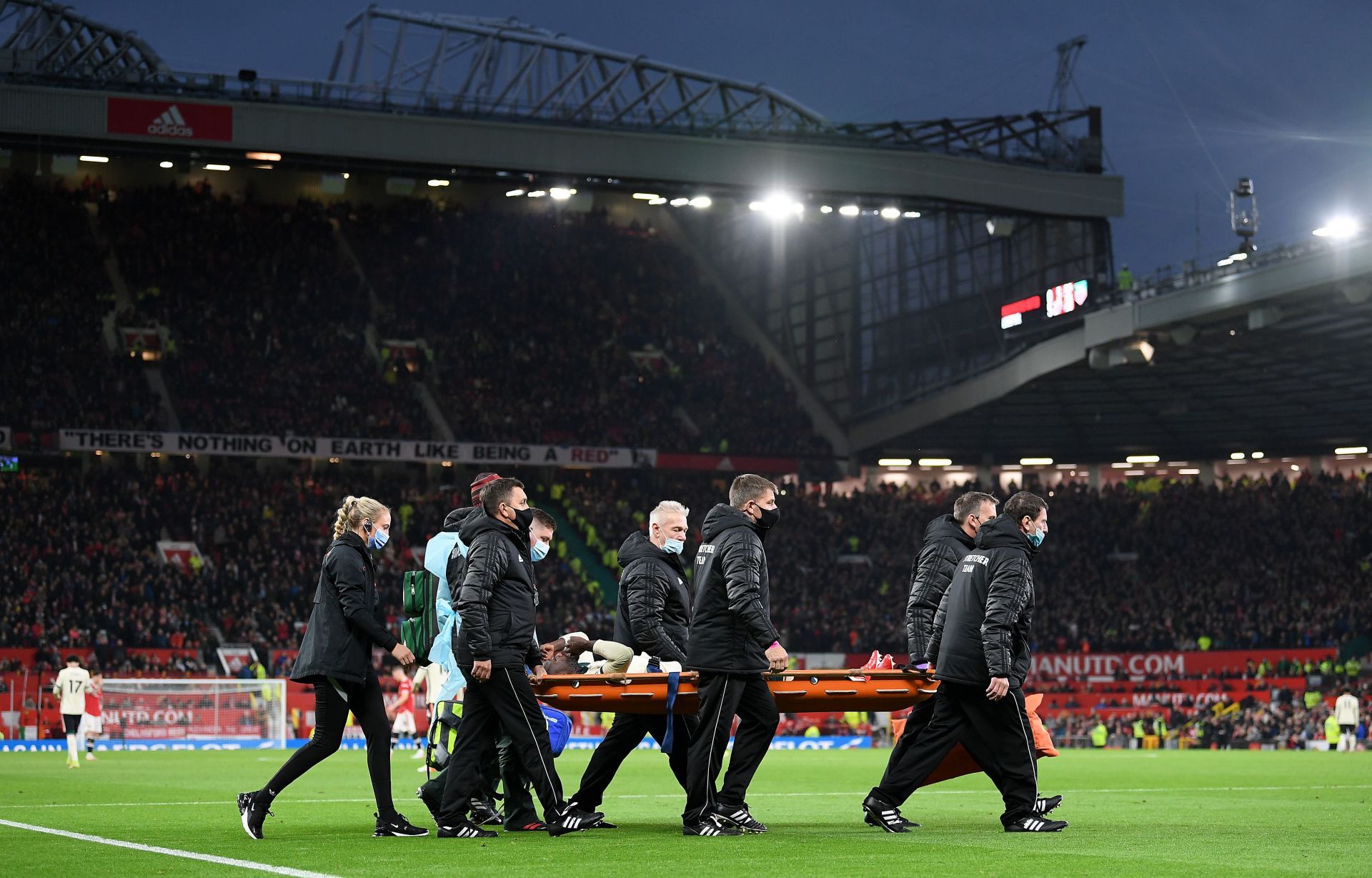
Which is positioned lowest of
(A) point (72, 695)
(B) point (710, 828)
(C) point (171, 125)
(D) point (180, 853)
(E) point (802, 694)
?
(B) point (710, 828)

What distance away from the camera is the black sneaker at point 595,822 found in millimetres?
10562

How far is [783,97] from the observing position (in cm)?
5253

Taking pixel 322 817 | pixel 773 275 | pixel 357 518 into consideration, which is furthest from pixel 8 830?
pixel 773 275

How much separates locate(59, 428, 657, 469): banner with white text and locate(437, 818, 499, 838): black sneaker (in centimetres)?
3703

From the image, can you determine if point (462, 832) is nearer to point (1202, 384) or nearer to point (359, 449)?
point (359, 449)

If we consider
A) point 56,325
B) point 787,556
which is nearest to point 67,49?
point 56,325

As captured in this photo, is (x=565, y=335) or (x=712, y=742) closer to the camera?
(x=712, y=742)

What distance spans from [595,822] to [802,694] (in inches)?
63.1

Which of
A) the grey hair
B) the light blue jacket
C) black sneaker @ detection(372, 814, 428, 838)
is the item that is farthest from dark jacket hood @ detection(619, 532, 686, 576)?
black sneaker @ detection(372, 814, 428, 838)

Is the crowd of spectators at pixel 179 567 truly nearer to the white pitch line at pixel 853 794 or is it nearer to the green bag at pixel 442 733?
the white pitch line at pixel 853 794

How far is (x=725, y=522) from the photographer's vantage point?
33.4 ft

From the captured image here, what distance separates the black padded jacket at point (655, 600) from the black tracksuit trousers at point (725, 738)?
0.59 m

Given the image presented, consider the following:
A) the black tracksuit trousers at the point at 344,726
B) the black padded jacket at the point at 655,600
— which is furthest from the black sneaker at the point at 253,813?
the black padded jacket at the point at 655,600

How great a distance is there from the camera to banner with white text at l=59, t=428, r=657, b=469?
44625mm
